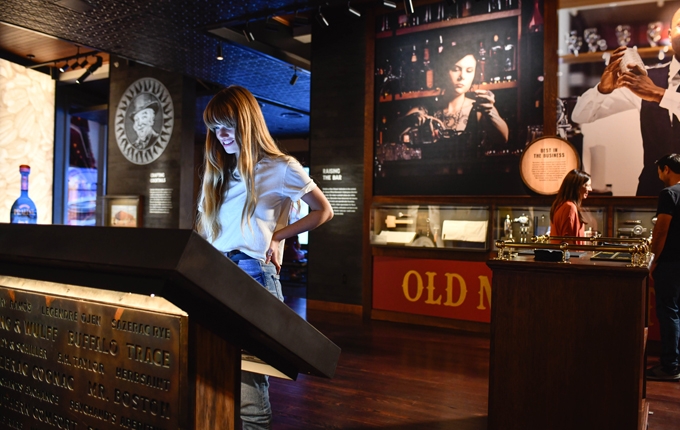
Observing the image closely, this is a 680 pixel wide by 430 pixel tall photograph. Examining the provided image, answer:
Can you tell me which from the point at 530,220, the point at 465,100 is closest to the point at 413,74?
the point at 465,100

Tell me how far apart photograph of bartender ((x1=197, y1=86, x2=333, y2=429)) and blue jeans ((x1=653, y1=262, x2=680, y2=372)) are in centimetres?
328

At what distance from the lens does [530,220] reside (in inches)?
A: 216

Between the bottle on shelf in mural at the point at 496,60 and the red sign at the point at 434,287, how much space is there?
1.93 meters

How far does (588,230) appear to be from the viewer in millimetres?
4973

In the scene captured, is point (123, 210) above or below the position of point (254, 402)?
above

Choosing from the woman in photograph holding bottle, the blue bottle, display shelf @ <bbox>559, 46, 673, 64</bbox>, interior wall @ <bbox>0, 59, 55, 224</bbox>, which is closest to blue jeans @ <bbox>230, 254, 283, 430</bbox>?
the blue bottle

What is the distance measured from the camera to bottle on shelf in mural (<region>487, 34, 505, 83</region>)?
223 inches

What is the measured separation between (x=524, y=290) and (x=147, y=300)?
2.16 m

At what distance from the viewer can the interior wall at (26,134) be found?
911cm

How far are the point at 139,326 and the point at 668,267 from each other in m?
4.14

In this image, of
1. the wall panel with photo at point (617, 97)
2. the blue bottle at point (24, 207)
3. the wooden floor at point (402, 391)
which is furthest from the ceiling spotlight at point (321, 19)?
the blue bottle at point (24, 207)

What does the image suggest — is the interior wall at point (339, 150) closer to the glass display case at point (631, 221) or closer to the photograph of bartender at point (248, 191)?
the glass display case at point (631, 221)

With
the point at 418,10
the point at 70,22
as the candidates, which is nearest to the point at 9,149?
the point at 70,22

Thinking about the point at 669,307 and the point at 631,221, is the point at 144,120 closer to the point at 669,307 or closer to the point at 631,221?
the point at 631,221
